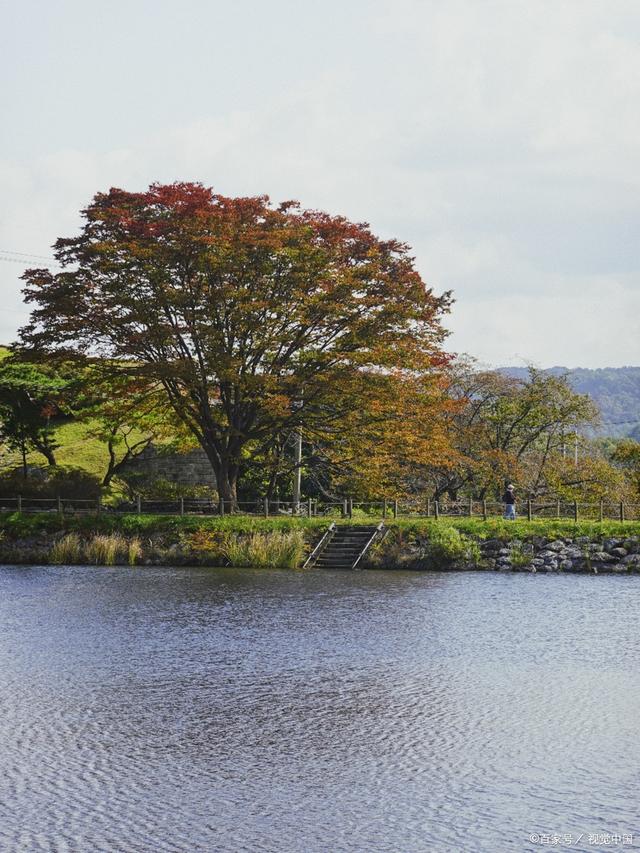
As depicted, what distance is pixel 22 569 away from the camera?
3619 centimetres

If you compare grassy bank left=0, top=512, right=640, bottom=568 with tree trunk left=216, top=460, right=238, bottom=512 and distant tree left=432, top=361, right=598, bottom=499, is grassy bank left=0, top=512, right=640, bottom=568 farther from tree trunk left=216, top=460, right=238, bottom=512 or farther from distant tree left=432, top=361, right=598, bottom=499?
distant tree left=432, top=361, right=598, bottom=499

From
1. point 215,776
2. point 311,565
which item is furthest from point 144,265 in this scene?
point 215,776

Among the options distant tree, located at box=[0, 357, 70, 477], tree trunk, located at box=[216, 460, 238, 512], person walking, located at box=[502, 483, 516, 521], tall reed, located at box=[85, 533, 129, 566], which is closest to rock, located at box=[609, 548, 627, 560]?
person walking, located at box=[502, 483, 516, 521]

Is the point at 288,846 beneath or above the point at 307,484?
beneath

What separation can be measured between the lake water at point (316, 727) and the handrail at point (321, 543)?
1144cm

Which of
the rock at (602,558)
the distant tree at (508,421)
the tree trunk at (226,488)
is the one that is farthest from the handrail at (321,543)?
the distant tree at (508,421)

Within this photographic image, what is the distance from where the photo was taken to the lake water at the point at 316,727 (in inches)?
396

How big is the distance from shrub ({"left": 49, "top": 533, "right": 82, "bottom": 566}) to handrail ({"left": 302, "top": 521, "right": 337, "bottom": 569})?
8.70 m

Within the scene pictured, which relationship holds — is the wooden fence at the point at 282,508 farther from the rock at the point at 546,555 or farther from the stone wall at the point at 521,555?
the rock at the point at 546,555

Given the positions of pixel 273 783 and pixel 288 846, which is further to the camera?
pixel 273 783

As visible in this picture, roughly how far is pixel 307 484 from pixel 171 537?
13235 mm

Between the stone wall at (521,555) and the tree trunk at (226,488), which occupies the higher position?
the tree trunk at (226,488)

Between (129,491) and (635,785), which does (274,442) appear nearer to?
(129,491)

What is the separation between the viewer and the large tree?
126 feet
